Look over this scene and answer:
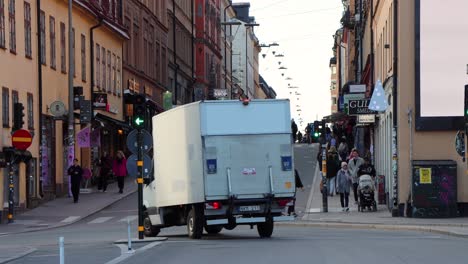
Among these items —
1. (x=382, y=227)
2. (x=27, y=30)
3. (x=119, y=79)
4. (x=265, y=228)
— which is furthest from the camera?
(x=119, y=79)

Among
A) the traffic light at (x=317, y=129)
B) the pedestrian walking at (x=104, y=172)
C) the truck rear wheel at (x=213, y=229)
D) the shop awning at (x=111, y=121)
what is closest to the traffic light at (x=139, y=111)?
the truck rear wheel at (x=213, y=229)

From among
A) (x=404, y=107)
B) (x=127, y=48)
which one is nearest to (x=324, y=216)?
(x=404, y=107)

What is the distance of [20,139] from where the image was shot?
33.1 meters

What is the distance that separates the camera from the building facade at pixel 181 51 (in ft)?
255

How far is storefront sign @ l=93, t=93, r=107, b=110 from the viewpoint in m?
48.6

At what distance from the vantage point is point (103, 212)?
39312mm

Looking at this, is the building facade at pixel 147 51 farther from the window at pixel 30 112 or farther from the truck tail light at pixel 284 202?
the truck tail light at pixel 284 202

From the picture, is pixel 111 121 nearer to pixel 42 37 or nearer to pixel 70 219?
pixel 42 37

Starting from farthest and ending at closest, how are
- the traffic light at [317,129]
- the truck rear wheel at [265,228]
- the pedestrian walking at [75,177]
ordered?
the pedestrian walking at [75,177] → the traffic light at [317,129] → the truck rear wheel at [265,228]

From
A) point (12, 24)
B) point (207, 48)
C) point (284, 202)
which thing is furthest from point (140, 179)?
point (207, 48)

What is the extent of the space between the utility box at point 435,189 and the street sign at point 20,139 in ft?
39.7

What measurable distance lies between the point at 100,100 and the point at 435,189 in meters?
22.5

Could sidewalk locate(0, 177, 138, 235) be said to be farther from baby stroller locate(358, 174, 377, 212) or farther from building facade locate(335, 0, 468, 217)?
building facade locate(335, 0, 468, 217)

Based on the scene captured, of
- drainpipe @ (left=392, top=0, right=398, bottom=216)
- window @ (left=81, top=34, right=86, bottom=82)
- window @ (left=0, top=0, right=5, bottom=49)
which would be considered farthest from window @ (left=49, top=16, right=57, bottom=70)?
drainpipe @ (left=392, top=0, right=398, bottom=216)
